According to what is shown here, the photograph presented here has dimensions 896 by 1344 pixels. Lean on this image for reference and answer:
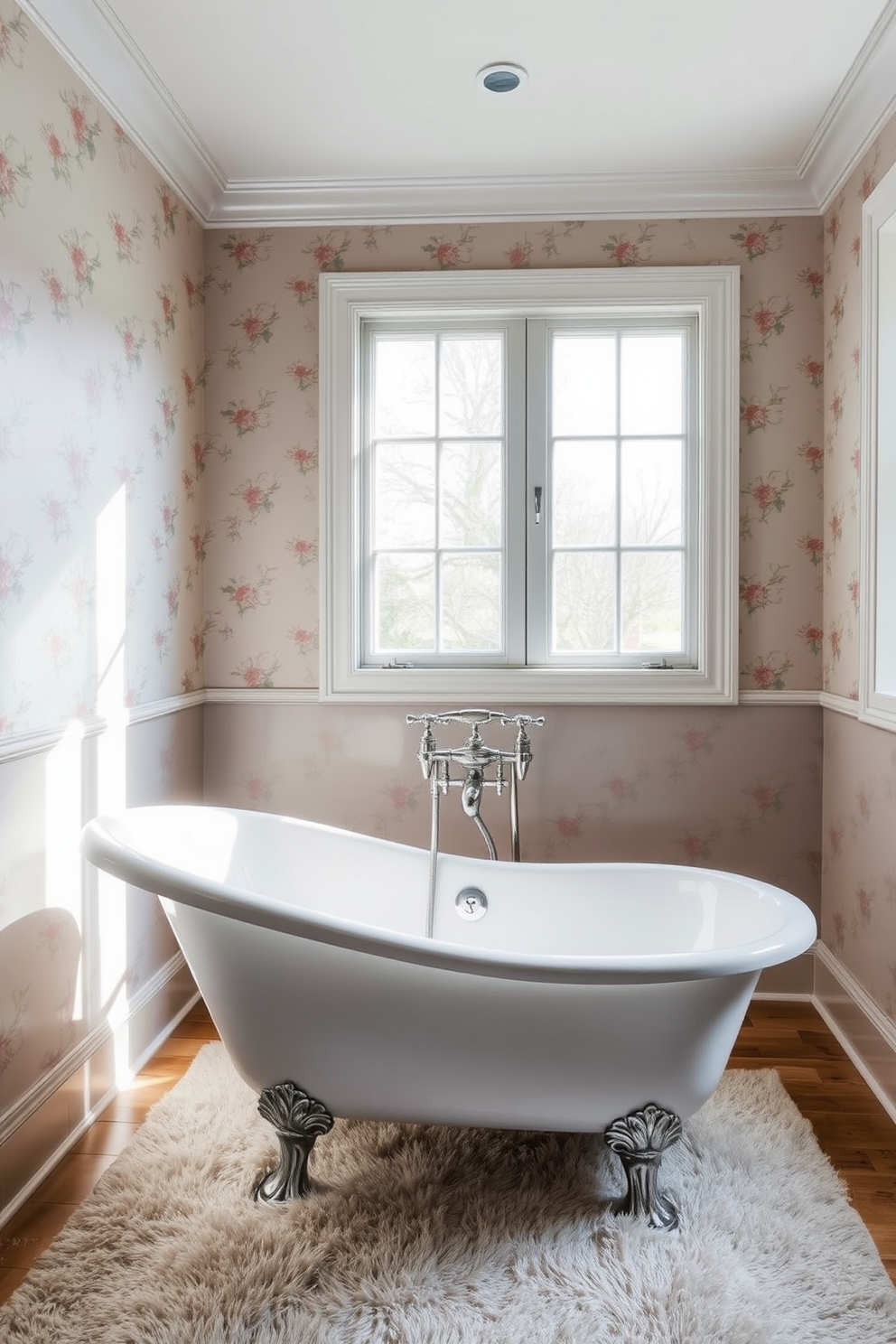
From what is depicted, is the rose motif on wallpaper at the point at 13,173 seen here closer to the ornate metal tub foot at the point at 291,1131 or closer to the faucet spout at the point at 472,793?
the faucet spout at the point at 472,793

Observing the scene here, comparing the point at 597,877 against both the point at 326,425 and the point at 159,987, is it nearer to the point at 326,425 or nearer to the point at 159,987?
the point at 159,987

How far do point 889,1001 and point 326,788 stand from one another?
1.65m

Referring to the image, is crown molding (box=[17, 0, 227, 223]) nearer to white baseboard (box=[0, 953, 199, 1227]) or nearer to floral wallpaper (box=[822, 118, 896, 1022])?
floral wallpaper (box=[822, 118, 896, 1022])

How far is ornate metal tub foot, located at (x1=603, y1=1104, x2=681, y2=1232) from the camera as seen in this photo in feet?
5.52

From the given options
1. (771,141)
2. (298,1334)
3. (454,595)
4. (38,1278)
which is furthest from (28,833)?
(771,141)

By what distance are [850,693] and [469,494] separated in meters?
1.27

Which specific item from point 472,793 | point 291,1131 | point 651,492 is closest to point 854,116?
point 651,492

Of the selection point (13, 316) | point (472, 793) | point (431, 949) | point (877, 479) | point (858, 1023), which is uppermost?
point (13, 316)

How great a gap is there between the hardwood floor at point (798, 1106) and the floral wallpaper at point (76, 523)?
22 cm

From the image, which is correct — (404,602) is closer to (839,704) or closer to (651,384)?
(651,384)

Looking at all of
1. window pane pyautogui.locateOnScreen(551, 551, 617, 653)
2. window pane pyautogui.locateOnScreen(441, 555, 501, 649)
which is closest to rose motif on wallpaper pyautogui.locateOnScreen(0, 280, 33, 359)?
window pane pyautogui.locateOnScreen(441, 555, 501, 649)

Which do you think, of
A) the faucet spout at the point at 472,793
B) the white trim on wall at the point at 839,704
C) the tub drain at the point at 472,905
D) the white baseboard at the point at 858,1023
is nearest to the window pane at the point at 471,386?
the faucet spout at the point at 472,793

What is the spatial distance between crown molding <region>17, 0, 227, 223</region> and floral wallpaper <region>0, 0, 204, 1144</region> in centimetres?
4

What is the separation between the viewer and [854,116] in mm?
2277
